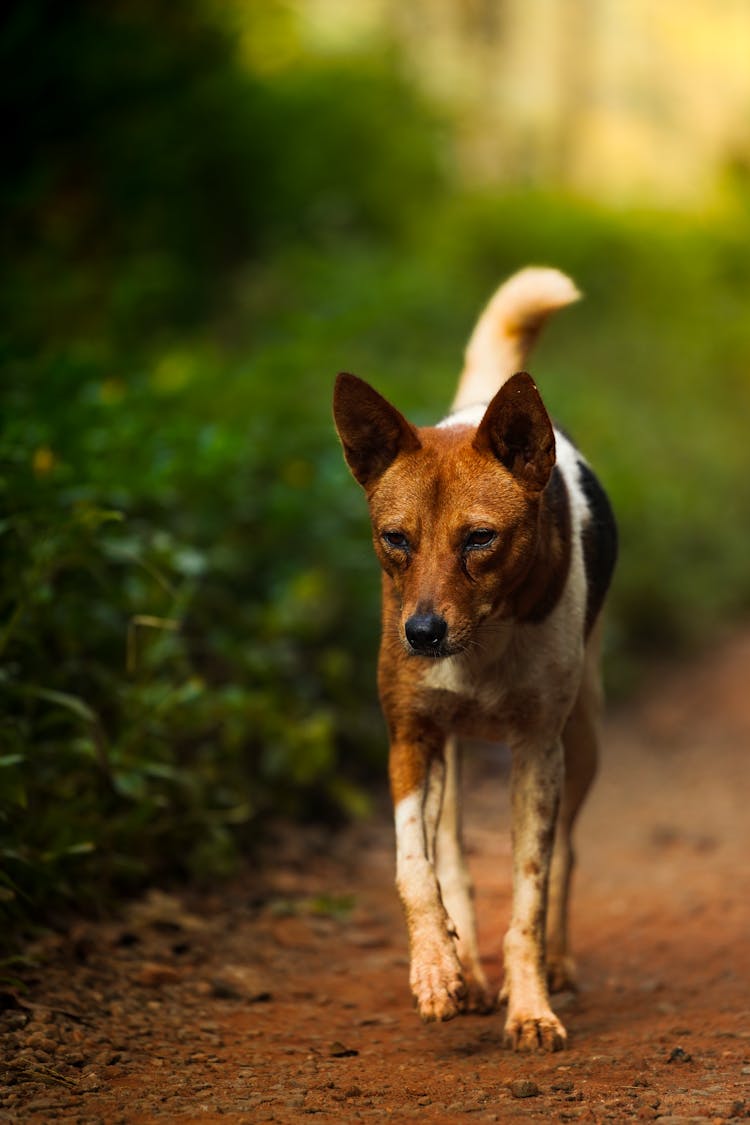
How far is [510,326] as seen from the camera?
5.11m

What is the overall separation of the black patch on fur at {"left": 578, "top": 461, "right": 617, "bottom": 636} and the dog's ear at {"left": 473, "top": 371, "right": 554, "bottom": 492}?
0.57m

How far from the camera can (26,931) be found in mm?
4516

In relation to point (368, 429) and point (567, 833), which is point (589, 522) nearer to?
point (368, 429)

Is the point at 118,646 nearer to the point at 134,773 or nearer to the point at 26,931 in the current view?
the point at 134,773

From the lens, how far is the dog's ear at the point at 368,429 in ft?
13.1

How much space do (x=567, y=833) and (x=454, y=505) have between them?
4.56ft

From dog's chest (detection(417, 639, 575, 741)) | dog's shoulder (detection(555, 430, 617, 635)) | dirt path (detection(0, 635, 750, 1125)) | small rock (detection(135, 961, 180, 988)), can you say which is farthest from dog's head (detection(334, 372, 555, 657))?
small rock (detection(135, 961, 180, 988))

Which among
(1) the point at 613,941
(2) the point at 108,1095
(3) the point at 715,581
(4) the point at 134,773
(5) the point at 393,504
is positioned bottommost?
(2) the point at 108,1095

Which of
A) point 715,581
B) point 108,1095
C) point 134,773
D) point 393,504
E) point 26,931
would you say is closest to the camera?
point 108,1095

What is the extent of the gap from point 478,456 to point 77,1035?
184 cm

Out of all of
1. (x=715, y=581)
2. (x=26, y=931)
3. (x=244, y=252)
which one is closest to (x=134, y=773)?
(x=26, y=931)

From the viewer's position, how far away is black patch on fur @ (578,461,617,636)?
14.7 ft

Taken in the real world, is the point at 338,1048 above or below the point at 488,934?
below

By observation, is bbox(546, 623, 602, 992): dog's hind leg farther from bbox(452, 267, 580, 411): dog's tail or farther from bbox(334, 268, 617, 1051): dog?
bbox(452, 267, 580, 411): dog's tail
